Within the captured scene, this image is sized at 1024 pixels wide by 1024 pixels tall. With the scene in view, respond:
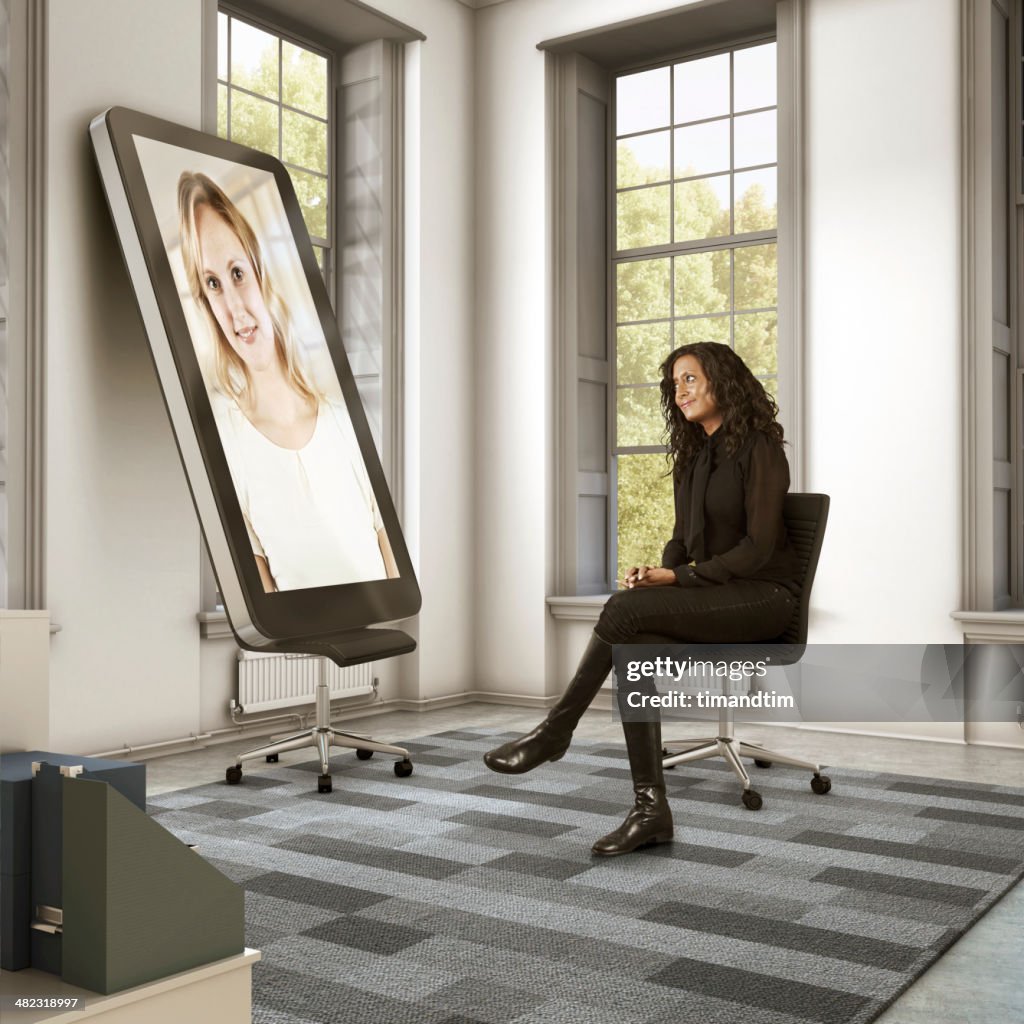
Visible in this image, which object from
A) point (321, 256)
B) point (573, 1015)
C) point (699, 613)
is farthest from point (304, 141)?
point (573, 1015)

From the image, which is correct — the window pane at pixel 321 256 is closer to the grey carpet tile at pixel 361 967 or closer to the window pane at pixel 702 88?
the window pane at pixel 702 88

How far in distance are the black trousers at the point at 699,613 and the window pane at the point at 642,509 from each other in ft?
7.69

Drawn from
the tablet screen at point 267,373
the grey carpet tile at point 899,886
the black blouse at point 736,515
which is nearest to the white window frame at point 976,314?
the black blouse at point 736,515

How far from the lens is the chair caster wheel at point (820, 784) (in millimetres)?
3664

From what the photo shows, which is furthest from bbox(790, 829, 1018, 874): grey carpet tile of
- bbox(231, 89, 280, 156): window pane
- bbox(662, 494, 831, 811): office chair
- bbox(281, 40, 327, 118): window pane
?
bbox(281, 40, 327, 118): window pane

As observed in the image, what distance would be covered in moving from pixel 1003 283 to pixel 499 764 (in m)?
3.15

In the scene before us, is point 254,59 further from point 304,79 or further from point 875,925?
point 875,925

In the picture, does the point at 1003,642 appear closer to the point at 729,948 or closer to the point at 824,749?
the point at 824,749

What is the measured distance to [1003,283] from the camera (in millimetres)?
4797

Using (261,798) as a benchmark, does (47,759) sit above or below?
above

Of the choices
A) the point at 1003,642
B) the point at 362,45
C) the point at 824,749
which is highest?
the point at 362,45

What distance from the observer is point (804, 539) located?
141 inches

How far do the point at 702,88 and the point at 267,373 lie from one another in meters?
2.75

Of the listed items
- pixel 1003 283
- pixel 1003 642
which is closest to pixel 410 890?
pixel 1003 642
